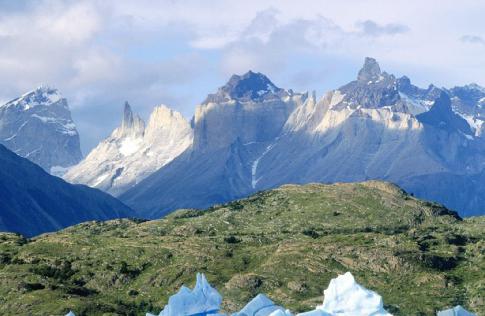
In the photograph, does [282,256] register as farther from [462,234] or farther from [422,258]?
[462,234]

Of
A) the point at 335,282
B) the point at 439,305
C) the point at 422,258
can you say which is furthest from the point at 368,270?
the point at 335,282

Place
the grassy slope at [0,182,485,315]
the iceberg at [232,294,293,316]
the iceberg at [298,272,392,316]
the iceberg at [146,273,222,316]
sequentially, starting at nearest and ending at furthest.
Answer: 1. the iceberg at [146,273,222,316]
2. the iceberg at [298,272,392,316]
3. the iceberg at [232,294,293,316]
4. the grassy slope at [0,182,485,315]

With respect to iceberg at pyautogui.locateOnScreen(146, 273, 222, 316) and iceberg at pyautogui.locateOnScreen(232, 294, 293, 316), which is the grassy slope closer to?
iceberg at pyautogui.locateOnScreen(232, 294, 293, 316)

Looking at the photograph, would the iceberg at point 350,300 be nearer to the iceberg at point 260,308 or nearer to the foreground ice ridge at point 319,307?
the foreground ice ridge at point 319,307

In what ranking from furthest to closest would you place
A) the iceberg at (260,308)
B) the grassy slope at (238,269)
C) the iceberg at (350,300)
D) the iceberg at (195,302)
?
the grassy slope at (238,269), the iceberg at (260,308), the iceberg at (350,300), the iceberg at (195,302)

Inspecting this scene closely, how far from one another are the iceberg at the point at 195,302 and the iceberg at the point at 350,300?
401cm

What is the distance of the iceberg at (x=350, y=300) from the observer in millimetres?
47500

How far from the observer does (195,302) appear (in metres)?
47.4

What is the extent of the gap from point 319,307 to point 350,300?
1533mm

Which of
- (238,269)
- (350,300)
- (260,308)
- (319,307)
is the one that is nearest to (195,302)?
(260,308)

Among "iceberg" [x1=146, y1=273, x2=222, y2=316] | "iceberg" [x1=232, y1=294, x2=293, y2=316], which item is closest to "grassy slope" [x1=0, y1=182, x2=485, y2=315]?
"iceberg" [x1=232, y1=294, x2=293, y2=316]

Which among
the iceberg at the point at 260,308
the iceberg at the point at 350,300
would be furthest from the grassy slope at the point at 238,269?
the iceberg at the point at 260,308

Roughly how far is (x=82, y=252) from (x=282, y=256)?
34760 mm

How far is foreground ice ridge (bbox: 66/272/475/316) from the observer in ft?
153
